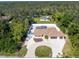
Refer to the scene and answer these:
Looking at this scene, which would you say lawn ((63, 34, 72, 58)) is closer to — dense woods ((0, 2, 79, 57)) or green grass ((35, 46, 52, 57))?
dense woods ((0, 2, 79, 57))

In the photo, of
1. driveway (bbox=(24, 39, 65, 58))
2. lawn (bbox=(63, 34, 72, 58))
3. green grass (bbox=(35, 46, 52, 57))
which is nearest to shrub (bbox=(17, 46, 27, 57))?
driveway (bbox=(24, 39, 65, 58))

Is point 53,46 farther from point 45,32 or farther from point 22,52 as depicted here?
point 22,52

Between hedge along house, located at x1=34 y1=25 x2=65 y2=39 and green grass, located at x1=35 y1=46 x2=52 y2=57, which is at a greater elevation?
hedge along house, located at x1=34 y1=25 x2=65 y2=39

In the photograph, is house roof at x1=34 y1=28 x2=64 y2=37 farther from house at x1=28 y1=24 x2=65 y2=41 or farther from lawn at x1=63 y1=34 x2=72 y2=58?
lawn at x1=63 y1=34 x2=72 y2=58

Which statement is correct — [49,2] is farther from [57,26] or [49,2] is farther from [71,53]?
[71,53]

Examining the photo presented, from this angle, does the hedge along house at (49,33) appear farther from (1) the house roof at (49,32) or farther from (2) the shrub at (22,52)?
(2) the shrub at (22,52)

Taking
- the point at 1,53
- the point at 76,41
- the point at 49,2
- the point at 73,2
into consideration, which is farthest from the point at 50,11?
the point at 1,53

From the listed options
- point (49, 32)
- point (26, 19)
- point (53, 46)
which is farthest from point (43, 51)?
point (26, 19)
